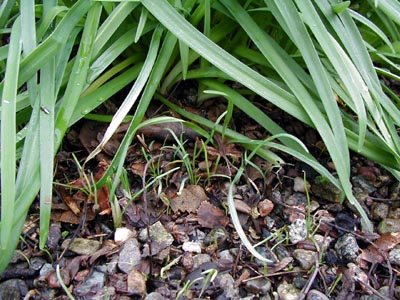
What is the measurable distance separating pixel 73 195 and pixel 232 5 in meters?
0.52

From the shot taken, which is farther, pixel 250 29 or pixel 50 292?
pixel 250 29

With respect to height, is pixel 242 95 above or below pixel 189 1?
below

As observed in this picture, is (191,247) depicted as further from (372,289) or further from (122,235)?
(372,289)

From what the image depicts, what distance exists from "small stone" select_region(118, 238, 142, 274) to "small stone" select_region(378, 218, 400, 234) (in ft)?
1.64

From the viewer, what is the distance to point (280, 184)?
119 cm

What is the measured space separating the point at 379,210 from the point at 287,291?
313 mm

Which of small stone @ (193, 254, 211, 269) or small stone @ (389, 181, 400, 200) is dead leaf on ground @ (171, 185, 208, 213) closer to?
small stone @ (193, 254, 211, 269)

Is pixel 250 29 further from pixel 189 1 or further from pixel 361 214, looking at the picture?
pixel 361 214

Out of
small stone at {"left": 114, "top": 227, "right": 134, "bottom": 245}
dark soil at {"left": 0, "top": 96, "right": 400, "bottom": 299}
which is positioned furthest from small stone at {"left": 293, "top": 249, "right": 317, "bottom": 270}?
small stone at {"left": 114, "top": 227, "right": 134, "bottom": 245}

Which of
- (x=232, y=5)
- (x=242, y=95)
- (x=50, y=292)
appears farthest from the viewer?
(x=242, y=95)

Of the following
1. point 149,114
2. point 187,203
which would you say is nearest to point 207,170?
point 187,203

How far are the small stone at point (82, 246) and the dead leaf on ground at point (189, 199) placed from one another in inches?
6.9

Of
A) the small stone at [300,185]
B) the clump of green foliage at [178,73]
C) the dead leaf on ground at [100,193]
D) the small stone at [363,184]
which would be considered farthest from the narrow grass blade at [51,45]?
the small stone at [363,184]

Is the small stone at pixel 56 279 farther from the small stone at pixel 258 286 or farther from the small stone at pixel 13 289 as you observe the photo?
the small stone at pixel 258 286
